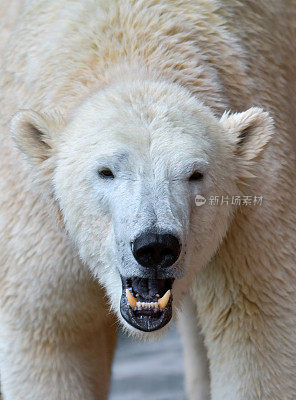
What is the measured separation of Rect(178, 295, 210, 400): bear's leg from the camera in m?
6.23

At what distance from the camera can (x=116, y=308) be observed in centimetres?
430

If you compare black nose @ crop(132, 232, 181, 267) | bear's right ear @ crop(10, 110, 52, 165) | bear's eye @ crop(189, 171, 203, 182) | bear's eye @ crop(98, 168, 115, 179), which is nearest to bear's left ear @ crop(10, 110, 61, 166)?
bear's right ear @ crop(10, 110, 52, 165)

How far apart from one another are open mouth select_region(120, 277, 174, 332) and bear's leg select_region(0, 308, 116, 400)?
27.4 inches

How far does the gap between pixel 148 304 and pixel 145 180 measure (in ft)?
1.49

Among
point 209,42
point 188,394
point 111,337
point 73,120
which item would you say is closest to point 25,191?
point 73,120

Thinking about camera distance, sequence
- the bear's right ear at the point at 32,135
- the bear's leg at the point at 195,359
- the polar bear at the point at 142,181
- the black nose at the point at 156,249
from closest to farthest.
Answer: the black nose at the point at 156,249 < the polar bear at the point at 142,181 < the bear's right ear at the point at 32,135 < the bear's leg at the point at 195,359

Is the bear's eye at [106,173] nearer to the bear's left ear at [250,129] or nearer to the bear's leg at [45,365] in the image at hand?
the bear's left ear at [250,129]

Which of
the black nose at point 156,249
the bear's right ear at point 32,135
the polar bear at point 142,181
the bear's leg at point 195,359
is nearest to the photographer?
the black nose at point 156,249

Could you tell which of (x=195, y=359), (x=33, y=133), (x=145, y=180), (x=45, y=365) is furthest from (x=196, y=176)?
(x=195, y=359)

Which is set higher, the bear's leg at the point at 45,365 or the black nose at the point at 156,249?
the black nose at the point at 156,249

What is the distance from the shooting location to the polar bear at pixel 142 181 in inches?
166

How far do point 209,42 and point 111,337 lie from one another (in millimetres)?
1755

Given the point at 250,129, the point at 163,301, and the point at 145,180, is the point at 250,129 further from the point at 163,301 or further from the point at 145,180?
the point at 163,301

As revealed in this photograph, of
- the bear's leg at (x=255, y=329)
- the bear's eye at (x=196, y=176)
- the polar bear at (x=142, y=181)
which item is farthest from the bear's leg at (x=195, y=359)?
the bear's eye at (x=196, y=176)
